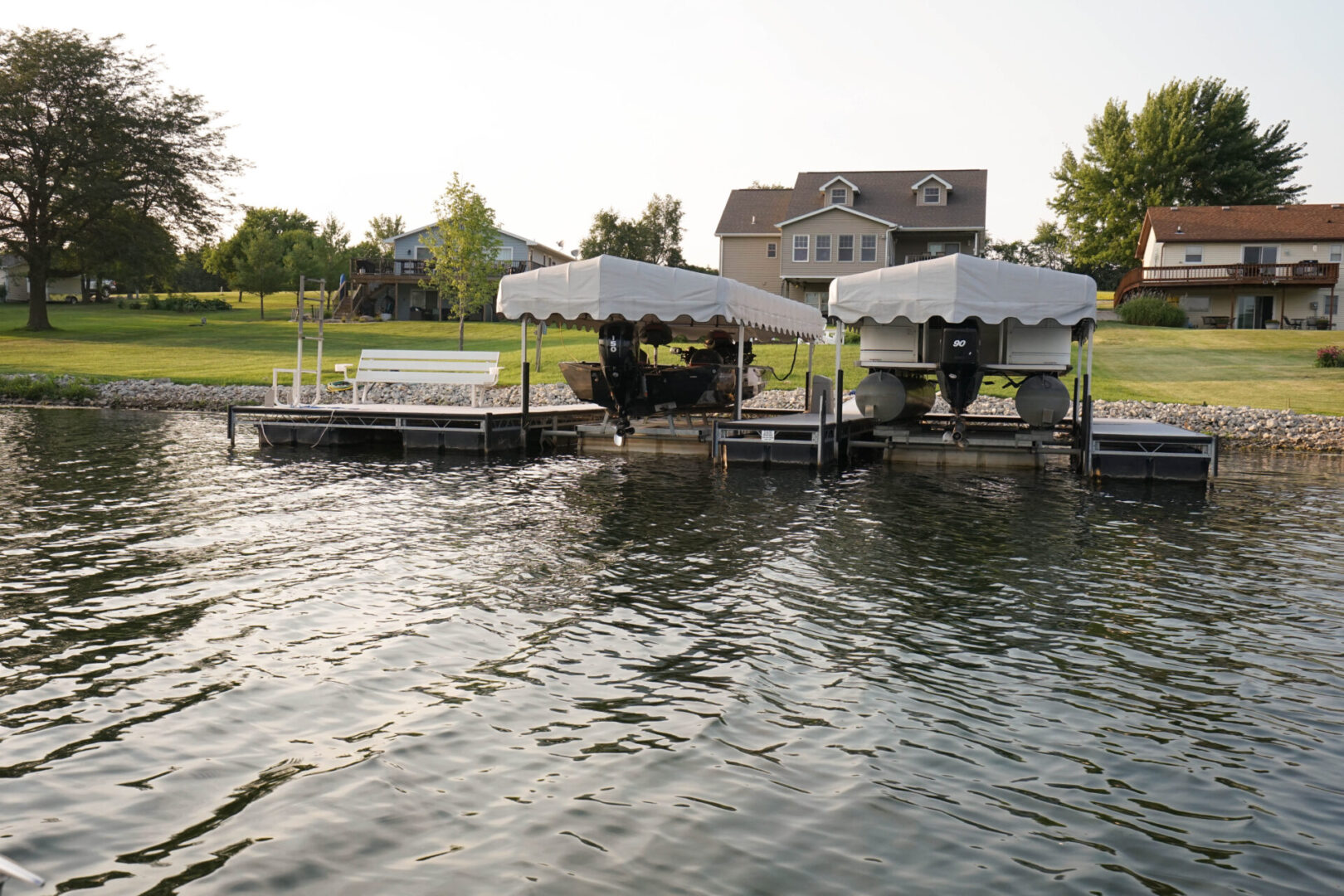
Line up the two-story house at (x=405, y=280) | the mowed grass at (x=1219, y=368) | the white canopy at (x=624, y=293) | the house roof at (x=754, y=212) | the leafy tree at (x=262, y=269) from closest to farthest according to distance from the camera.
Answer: the white canopy at (x=624, y=293) → the mowed grass at (x=1219, y=368) → the house roof at (x=754, y=212) → the two-story house at (x=405, y=280) → the leafy tree at (x=262, y=269)

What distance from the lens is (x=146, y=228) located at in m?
55.7

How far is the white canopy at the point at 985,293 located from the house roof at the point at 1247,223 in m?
42.4

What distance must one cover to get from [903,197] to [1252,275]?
55.7 feet

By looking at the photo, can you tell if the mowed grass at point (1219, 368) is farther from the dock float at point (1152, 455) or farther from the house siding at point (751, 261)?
the house siding at point (751, 261)

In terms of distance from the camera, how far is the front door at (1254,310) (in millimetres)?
52938

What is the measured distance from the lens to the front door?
52.9 meters

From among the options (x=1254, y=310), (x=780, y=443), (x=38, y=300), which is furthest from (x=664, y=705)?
(x=38, y=300)

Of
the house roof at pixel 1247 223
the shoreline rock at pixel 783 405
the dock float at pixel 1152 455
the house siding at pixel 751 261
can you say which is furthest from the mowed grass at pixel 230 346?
the house roof at pixel 1247 223

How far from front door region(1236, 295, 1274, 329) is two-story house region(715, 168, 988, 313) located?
1315cm

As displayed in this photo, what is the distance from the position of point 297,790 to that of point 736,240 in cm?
5273

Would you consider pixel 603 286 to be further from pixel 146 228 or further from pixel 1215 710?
pixel 146 228

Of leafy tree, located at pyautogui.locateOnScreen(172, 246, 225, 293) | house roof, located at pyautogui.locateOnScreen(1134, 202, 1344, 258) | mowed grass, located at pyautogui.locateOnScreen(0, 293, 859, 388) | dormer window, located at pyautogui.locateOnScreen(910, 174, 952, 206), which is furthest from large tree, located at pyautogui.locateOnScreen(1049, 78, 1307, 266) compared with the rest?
leafy tree, located at pyautogui.locateOnScreen(172, 246, 225, 293)

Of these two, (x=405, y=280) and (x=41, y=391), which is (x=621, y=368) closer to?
(x=41, y=391)

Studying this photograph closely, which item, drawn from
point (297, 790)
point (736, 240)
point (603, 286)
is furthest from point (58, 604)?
point (736, 240)
